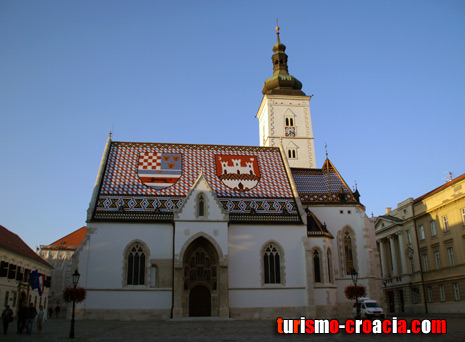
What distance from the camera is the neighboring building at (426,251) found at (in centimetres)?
3881

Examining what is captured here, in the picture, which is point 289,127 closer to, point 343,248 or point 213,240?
point 343,248

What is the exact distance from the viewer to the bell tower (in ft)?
179

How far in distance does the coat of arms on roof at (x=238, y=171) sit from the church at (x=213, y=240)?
9 centimetres

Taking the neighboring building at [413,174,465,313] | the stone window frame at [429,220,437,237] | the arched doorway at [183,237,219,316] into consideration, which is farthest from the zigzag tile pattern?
the stone window frame at [429,220,437,237]

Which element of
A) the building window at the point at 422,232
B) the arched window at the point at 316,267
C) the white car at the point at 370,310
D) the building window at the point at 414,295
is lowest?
the white car at the point at 370,310

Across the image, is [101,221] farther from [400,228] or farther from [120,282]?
[400,228]

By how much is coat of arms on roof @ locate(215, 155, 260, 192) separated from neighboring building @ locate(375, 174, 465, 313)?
1790cm

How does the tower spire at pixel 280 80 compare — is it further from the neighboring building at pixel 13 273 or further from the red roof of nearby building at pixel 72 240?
the red roof of nearby building at pixel 72 240

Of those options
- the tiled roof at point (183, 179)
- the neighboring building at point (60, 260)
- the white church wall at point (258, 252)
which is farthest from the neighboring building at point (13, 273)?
the neighboring building at point (60, 260)

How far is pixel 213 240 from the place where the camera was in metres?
32.2

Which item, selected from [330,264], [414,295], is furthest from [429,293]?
[330,264]

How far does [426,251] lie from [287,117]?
2304 centimetres

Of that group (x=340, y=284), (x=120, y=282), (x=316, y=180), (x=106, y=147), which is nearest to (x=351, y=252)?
(x=340, y=284)

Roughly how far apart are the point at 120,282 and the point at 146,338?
48.5ft
